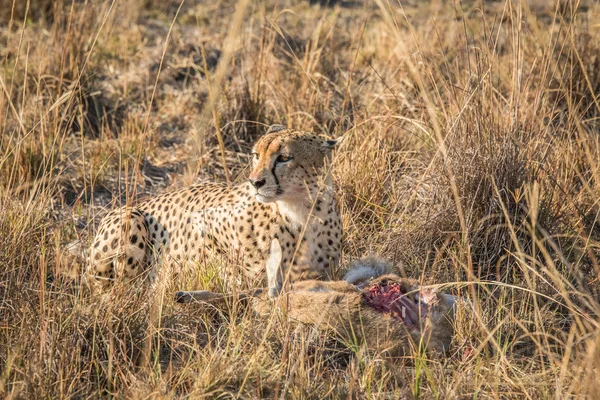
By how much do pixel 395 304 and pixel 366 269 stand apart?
0.36m

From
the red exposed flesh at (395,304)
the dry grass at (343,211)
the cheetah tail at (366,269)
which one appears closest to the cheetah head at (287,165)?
the dry grass at (343,211)

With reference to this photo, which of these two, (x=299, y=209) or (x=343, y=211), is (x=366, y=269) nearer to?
(x=299, y=209)

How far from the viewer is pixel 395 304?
2777mm

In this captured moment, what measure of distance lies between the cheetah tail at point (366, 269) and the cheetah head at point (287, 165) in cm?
30

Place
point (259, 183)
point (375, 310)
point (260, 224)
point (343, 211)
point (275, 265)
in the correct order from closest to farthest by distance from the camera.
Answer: point (375, 310)
point (259, 183)
point (275, 265)
point (260, 224)
point (343, 211)

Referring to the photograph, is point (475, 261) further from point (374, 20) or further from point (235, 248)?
point (374, 20)

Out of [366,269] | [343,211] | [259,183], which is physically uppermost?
[259,183]

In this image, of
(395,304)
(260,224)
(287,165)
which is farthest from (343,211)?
(395,304)

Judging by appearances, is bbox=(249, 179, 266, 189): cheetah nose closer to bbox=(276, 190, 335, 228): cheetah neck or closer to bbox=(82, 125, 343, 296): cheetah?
bbox=(82, 125, 343, 296): cheetah

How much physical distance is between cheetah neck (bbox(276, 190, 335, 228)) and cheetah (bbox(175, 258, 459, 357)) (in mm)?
378

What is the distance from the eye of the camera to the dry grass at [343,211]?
2.46 m

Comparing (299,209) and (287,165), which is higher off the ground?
(287,165)

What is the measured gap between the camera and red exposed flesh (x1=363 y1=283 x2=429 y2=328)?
2764 millimetres

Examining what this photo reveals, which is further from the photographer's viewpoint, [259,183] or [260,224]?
[260,224]
